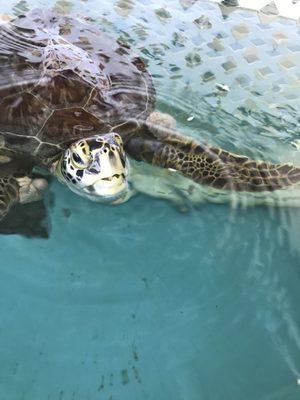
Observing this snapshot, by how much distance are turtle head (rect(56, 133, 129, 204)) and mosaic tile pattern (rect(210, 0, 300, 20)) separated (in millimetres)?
1786

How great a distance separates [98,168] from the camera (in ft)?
5.69

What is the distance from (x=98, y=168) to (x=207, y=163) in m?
0.49

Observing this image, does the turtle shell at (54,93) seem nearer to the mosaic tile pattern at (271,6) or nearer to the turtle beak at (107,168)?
the turtle beak at (107,168)

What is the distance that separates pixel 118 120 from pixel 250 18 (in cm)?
160

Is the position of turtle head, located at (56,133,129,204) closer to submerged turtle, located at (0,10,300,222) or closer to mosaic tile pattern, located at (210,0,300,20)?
submerged turtle, located at (0,10,300,222)

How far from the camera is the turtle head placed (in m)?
1.72

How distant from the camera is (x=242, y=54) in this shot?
9.08ft

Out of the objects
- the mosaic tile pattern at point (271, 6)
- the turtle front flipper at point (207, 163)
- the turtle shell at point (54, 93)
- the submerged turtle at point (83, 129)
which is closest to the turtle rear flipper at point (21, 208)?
the submerged turtle at point (83, 129)

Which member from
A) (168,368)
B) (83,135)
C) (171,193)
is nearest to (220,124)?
(171,193)

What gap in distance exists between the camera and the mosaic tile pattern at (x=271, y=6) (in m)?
3.11

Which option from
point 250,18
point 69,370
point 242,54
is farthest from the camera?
point 250,18

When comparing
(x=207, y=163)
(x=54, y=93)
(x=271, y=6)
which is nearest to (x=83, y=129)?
(x=54, y=93)

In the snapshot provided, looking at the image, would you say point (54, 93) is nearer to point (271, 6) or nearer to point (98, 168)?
point (98, 168)

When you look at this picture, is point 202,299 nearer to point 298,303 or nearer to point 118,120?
point 298,303
